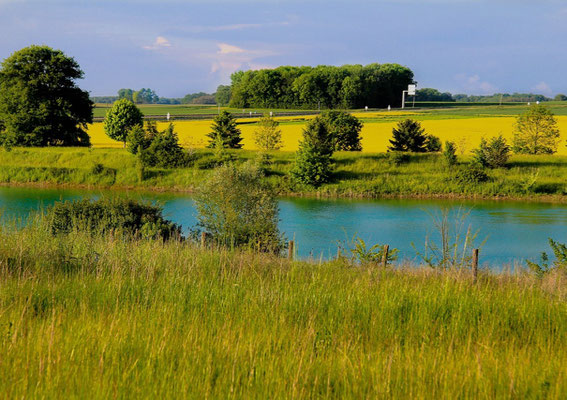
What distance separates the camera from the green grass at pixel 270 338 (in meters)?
3.12

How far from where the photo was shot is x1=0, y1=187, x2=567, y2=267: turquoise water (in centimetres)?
2522

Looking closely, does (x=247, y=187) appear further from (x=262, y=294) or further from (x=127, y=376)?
(x=127, y=376)

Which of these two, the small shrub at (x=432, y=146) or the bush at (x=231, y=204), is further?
the small shrub at (x=432, y=146)

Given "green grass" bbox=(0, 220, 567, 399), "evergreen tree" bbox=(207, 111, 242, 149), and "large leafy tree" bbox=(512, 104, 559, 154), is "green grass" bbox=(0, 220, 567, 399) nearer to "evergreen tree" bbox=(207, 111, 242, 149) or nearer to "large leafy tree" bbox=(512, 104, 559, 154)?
"evergreen tree" bbox=(207, 111, 242, 149)

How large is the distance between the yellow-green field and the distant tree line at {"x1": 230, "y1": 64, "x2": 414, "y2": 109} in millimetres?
26477

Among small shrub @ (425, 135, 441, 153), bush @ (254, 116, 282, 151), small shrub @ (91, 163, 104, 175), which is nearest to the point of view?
small shrub @ (91, 163, 104, 175)

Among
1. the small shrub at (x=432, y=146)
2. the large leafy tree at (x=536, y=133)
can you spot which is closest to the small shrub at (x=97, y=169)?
the small shrub at (x=432, y=146)

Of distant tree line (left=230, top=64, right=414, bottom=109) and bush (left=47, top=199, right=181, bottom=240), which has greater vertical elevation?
distant tree line (left=230, top=64, right=414, bottom=109)

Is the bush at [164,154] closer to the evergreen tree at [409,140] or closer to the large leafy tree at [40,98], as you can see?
the large leafy tree at [40,98]

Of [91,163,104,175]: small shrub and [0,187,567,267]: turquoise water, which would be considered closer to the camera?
[0,187,567,267]: turquoise water

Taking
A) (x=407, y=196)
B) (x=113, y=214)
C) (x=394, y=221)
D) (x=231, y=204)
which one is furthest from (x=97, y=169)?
(x=113, y=214)

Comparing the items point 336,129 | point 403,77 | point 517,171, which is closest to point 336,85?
point 403,77

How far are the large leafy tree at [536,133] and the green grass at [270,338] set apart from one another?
47.2m

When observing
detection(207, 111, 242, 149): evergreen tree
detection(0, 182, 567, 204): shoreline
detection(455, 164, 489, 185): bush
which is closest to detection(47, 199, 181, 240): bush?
detection(0, 182, 567, 204): shoreline
